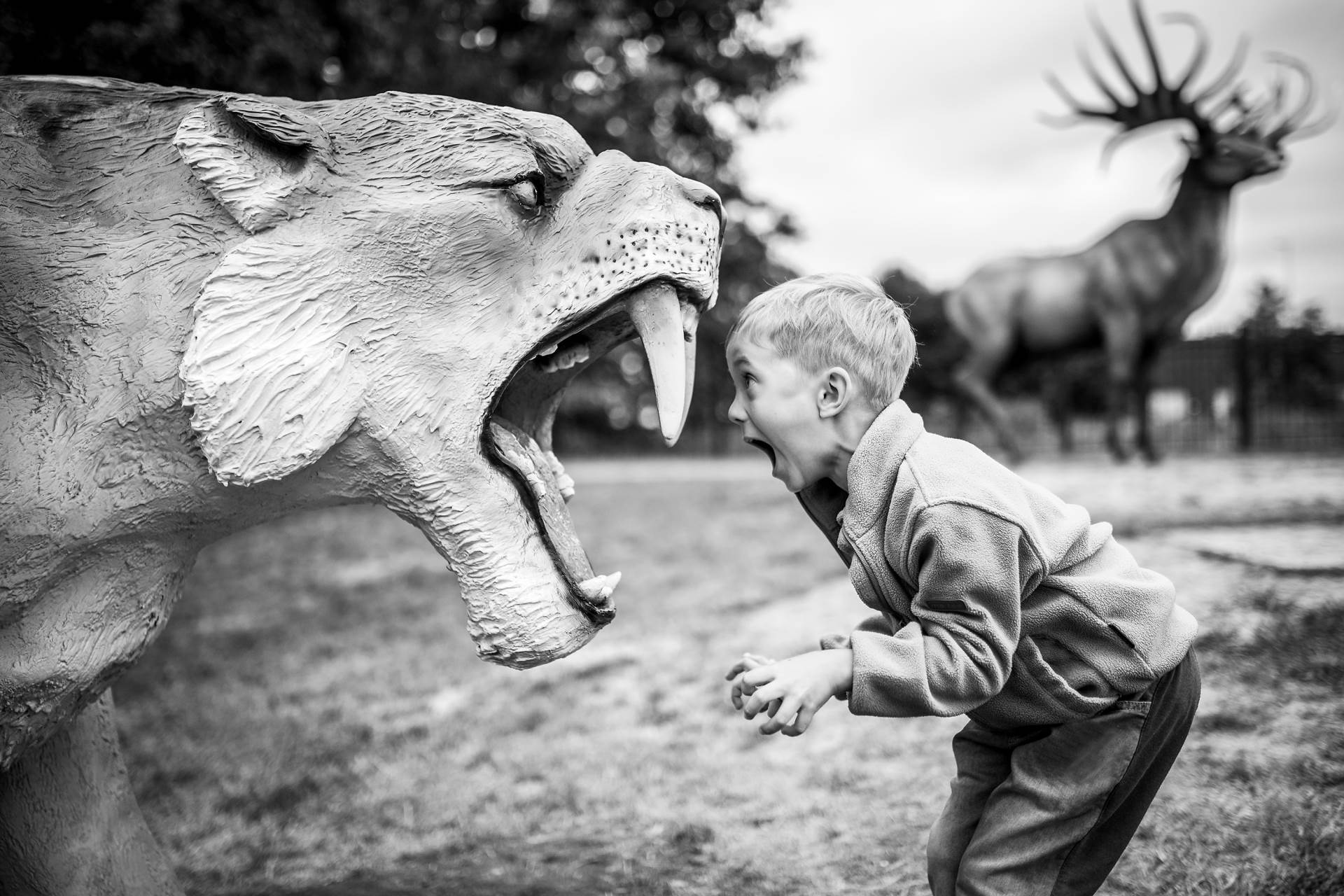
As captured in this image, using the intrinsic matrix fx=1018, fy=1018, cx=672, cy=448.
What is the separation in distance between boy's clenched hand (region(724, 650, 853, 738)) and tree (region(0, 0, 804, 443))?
4.88ft

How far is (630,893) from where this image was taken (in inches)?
97.1

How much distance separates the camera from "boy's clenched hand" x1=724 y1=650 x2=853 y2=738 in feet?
4.68

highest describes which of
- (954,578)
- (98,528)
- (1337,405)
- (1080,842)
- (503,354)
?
(503,354)

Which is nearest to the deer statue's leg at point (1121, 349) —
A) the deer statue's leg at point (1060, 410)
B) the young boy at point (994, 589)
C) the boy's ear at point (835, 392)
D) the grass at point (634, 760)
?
the grass at point (634, 760)

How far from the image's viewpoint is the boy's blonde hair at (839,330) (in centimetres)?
173

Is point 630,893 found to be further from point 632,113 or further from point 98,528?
point 632,113

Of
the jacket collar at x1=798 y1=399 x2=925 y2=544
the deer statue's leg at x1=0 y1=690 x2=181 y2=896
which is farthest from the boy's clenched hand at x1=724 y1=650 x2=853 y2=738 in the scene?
the deer statue's leg at x1=0 y1=690 x2=181 y2=896

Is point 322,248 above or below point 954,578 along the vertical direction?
above

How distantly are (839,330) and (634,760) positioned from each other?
95.3 inches

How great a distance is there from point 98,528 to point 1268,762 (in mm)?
3022

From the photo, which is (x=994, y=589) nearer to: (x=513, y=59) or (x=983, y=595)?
(x=983, y=595)

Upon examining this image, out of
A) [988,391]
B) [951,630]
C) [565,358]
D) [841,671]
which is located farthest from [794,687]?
[988,391]

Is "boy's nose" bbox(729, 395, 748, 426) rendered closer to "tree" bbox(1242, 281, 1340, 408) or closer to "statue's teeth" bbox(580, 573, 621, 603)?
"statue's teeth" bbox(580, 573, 621, 603)

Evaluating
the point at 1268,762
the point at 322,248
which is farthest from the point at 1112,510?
the point at 322,248
